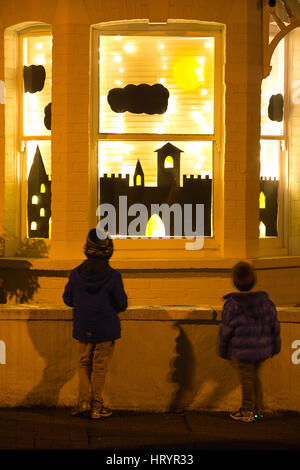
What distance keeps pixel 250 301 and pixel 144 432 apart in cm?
144

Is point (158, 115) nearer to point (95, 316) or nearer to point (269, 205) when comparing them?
point (269, 205)

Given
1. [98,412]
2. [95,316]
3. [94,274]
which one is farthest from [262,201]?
[98,412]

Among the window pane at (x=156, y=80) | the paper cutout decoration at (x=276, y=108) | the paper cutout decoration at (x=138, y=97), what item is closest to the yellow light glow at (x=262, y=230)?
the paper cutout decoration at (x=276, y=108)

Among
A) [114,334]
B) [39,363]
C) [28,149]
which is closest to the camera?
[114,334]

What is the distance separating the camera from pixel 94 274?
251 inches

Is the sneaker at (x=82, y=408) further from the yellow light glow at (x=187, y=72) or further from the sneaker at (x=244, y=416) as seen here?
the yellow light glow at (x=187, y=72)

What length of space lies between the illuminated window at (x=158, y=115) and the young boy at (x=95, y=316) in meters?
3.06

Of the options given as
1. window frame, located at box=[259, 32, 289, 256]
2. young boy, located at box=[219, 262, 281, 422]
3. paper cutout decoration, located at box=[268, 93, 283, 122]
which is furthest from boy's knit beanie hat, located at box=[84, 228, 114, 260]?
paper cutout decoration, located at box=[268, 93, 283, 122]

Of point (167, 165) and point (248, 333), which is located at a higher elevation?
point (167, 165)

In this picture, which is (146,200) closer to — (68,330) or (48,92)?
(48,92)

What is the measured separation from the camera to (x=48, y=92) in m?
9.64
